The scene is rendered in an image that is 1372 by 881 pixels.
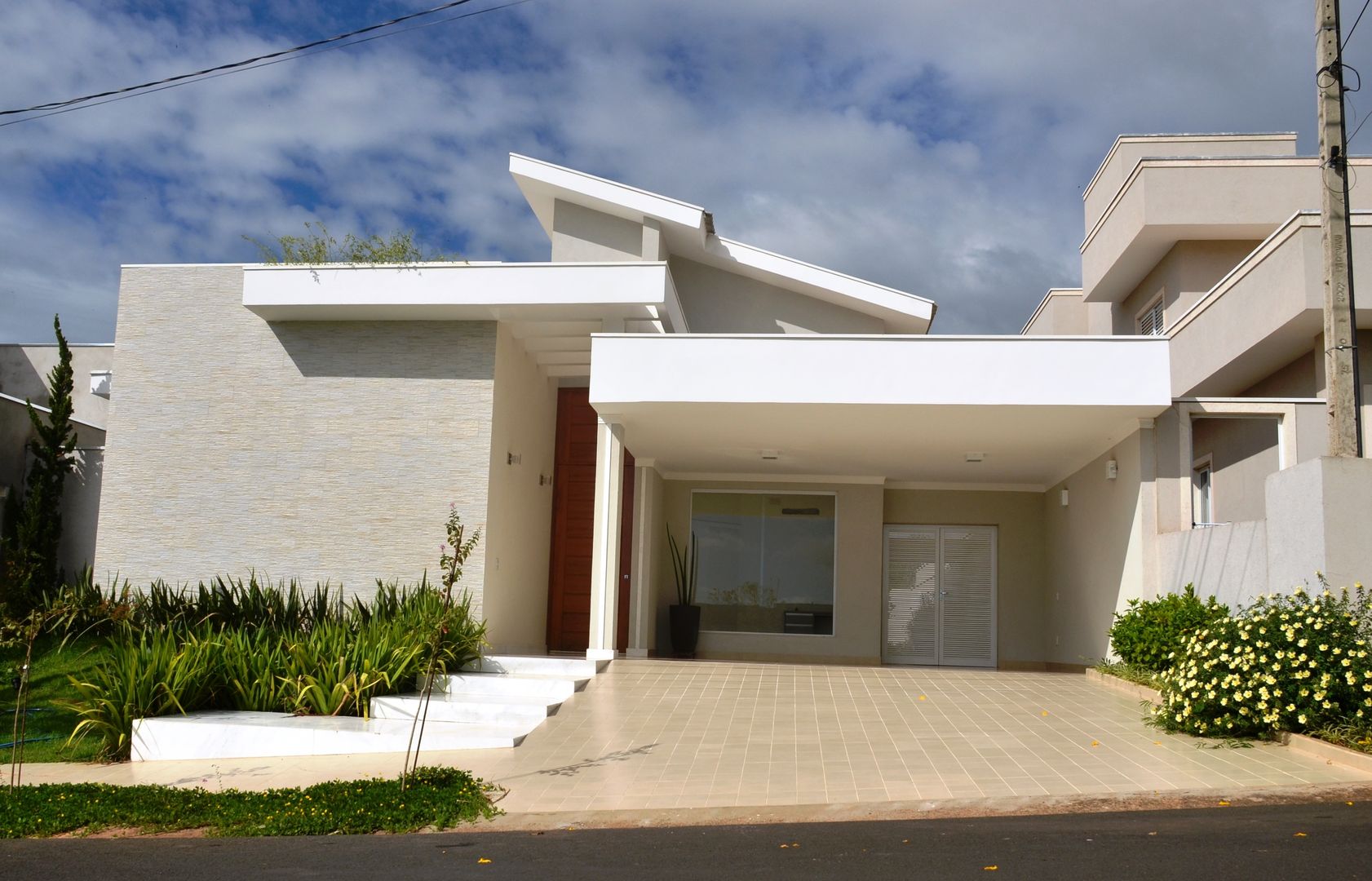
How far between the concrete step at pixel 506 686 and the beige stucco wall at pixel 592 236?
18.9ft

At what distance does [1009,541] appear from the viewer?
53.9 feet

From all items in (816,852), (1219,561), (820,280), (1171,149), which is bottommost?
(816,852)

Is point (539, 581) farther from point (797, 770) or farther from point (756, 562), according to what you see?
point (797, 770)

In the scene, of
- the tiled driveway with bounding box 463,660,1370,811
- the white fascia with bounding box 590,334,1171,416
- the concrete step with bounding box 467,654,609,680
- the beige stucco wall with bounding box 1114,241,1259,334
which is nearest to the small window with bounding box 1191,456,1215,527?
the beige stucco wall with bounding box 1114,241,1259,334

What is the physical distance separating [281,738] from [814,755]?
13.8 ft

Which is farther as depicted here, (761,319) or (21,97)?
(761,319)

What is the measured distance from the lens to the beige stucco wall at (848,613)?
52.4ft

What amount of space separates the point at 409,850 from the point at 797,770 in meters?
2.79

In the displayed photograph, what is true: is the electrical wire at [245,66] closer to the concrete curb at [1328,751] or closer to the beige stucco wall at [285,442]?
the beige stucco wall at [285,442]

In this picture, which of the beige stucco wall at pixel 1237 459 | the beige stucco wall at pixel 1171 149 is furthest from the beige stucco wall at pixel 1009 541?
the beige stucco wall at pixel 1171 149

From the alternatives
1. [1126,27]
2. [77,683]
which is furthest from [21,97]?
[1126,27]

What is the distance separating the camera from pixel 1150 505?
10836 millimetres

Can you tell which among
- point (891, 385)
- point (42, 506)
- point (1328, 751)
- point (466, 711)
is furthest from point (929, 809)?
point (42, 506)

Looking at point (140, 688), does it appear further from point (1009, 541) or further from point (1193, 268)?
point (1193, 268)
